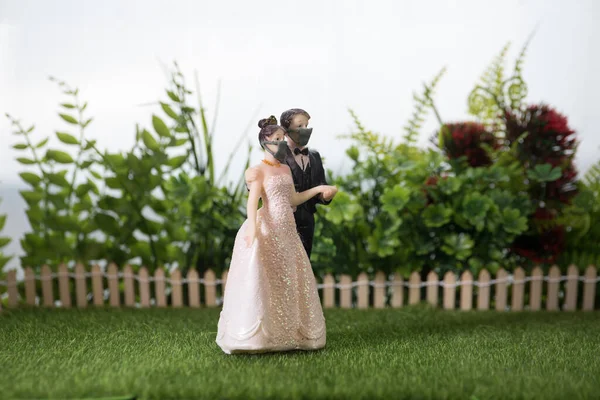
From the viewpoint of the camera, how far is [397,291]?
4.66m

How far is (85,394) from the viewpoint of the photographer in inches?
97.8

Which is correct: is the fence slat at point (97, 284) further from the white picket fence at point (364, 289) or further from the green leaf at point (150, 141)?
the green leaf at point (150, 141)

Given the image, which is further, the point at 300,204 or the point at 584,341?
the point at 584,341

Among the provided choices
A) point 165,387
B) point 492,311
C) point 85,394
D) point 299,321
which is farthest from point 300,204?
point 492,311

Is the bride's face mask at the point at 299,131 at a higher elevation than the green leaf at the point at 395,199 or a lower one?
higher

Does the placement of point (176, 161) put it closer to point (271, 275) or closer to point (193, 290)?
point (193, 290)

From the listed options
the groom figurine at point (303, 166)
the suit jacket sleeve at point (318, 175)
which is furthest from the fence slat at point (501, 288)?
the suit jacket sleeve at point (318, 175)

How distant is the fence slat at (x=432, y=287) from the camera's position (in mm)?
4625

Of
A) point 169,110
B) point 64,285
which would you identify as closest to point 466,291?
point 169,110

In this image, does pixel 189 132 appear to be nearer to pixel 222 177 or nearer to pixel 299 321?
pixel 222 177

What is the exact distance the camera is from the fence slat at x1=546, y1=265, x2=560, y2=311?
461cm

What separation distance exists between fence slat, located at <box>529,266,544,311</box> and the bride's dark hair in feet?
8.20

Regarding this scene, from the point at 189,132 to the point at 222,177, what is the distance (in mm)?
421

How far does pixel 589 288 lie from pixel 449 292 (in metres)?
1.02
